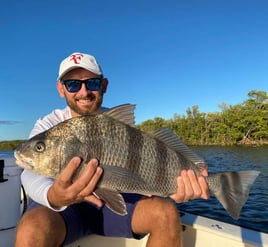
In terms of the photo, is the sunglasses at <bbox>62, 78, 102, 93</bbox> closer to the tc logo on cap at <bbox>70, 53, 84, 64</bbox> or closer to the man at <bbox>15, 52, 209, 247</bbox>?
the man at <bbox>15, 52, 209, 247</bbox>

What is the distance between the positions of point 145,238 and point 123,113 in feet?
4.83

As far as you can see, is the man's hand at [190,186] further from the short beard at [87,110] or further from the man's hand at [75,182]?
the short beard at [87,110]

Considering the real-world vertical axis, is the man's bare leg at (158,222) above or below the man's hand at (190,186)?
below

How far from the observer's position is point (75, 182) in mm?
1926

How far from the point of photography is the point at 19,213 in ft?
11.1

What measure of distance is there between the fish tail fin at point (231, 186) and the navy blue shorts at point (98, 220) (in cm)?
68

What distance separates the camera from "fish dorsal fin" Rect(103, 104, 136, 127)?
7.06 ft

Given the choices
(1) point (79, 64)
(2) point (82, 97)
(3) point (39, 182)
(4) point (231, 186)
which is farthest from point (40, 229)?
(1) point (79, 64)

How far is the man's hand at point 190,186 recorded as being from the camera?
2.19 metres

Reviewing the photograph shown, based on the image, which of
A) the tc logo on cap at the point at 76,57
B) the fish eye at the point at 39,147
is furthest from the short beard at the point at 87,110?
the fish eye at the point at 39,147

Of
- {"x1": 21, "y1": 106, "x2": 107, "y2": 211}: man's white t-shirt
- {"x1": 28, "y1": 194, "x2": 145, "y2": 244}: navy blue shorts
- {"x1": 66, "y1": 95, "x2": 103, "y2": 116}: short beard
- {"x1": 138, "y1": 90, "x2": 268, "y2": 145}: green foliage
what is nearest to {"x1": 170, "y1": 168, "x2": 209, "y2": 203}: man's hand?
{"x1": 28, "y1": 194, "x2": 145, "y2": 244}: navy blue shorts

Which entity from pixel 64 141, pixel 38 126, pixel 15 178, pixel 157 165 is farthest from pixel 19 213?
pixel 157 165

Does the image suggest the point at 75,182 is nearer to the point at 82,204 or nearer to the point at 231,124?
the point at 82,204

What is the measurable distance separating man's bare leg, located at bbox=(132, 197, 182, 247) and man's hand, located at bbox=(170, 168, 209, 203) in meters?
0.18
